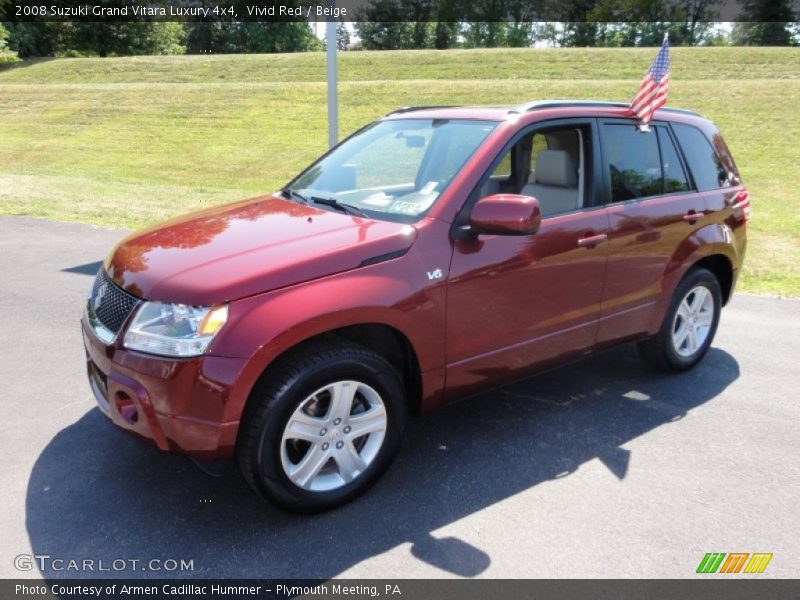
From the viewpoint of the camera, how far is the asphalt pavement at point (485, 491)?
2.76m

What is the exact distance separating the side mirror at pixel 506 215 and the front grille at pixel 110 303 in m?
1.62

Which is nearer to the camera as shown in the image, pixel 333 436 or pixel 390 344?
pixel 333 436

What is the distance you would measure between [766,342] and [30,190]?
13.4m

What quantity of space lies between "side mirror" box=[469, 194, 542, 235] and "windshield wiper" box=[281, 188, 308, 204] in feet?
3.81

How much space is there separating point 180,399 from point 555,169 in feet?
8.38

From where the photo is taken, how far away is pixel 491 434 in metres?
3.79

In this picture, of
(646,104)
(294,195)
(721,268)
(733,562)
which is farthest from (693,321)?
(294,195)

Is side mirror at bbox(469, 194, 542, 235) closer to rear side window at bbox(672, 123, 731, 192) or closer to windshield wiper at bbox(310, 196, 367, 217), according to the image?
windshield wiper at bbox(310, 196, 367, 217)

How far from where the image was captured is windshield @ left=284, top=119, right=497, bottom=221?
347cm

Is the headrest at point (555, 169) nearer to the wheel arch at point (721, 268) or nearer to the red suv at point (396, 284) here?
the red suv at point (396, 284)

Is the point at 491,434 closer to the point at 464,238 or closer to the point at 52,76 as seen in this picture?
the point at 464,238

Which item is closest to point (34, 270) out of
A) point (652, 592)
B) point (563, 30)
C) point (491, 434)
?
point (491, 434)

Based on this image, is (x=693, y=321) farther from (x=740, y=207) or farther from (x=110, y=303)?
(x=110, y=303)

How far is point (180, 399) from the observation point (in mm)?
2658
